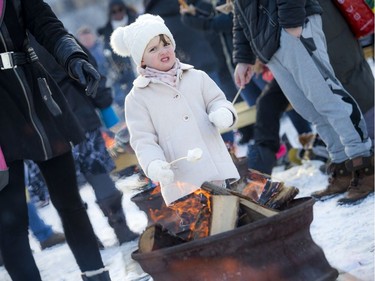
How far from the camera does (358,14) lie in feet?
15.5

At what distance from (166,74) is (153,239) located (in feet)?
3.02

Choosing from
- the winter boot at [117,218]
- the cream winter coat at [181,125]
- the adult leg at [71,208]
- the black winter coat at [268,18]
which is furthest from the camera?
the winter boot at [117,218]

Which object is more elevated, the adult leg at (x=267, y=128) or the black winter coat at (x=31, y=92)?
the black winter coat at (x=31, y=92)

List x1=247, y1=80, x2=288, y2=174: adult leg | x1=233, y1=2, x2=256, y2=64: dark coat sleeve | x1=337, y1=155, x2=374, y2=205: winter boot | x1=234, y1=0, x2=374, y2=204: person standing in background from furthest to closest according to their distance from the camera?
1. x1=247, y1=80, x2=288, y2=174: adult leg
2. x1=233, y1=2, x2=256, y2=64: dark coat sleeve
3. x1=337, y1=155, x2=374, y2=205: winter boot
4. x1=234, y1=0, x2=374, y2=204: person standing in background

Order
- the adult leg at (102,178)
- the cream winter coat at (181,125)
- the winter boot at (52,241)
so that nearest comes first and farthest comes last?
the cream winter coat at (181,125) < the adult leg at (102,178) < the winter boot at (52,241)

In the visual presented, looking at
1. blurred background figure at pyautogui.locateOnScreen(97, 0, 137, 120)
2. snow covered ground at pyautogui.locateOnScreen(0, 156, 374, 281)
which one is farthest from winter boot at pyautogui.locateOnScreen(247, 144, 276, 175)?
blurred background figure at pyautogui.locateOnScreen(97, 0, 137, 120)

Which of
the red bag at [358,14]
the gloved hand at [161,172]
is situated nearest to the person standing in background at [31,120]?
the gloved hand at [161,172]

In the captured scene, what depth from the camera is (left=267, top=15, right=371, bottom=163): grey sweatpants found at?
14.4ft

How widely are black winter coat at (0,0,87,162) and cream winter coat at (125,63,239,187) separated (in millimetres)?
370

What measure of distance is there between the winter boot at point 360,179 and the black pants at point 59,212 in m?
1.85

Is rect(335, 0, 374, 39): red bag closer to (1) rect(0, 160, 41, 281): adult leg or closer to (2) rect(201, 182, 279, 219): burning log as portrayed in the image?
(2) rect(201, 182, 279, 219): burning log

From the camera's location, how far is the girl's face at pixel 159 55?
11.3 ft

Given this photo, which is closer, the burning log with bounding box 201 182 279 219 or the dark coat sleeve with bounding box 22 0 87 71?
the burning log with bounding box 201 182 279 219

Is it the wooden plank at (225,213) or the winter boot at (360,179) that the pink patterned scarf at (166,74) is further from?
the winter boot at (360,179)
